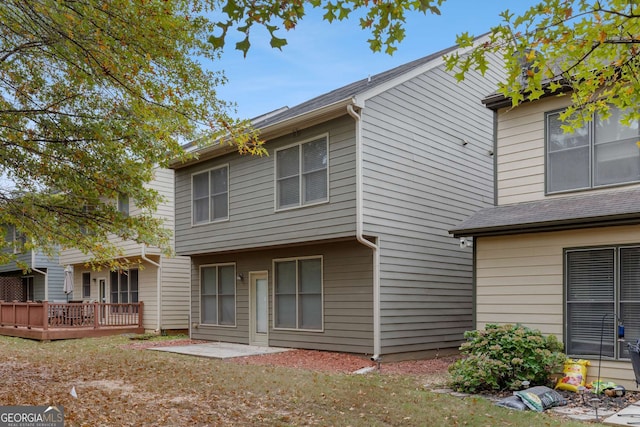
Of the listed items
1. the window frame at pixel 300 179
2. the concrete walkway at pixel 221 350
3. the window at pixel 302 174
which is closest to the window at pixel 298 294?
the concrete walkway at pixel 221 350

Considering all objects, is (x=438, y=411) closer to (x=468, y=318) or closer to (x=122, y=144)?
(x=122, y=144)

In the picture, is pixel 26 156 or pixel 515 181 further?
pixel 515 181

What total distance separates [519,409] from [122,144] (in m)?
7.40

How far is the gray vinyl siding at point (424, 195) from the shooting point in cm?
1266

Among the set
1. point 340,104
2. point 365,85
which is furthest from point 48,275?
point 340,104

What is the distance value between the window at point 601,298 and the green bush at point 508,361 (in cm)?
45

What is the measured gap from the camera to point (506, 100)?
10742mm

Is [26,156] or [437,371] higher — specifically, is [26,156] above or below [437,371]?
above

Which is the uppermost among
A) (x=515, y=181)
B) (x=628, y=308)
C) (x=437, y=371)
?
(x=515, y=181)

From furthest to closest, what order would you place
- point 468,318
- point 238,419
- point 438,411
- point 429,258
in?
point 468,318
point 429,258
point 438,411
point 238,419

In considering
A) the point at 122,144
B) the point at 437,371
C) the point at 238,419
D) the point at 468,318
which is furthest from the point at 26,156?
the point at 468,318

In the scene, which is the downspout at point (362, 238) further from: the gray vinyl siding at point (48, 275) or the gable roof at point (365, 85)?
the gray vinyl siding at point (48, 275)

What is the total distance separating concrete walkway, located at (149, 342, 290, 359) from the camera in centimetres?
1329

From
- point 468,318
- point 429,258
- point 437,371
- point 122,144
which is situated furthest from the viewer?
point 468,318
